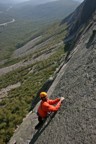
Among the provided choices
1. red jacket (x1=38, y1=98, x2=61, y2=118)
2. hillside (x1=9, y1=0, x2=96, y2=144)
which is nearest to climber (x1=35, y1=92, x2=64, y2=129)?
red jacket (x1=38, y1=98, x2=61, y2=118)

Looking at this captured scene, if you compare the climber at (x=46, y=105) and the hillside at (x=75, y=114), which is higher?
the climber at (x=46, y=105)

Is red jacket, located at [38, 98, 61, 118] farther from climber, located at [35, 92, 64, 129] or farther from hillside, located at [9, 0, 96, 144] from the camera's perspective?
hillside, located at [9, 0, 96, 144]

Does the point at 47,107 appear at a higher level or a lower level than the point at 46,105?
lower

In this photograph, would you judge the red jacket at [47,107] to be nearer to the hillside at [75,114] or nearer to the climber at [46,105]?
the climber at [46,105]

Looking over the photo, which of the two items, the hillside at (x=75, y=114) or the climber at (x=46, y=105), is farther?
the climber at (x=46, y=105)

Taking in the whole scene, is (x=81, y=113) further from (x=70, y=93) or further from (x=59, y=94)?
(x=59, y=94)

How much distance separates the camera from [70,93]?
56.0 ft

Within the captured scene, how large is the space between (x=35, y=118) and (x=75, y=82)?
5.13 m

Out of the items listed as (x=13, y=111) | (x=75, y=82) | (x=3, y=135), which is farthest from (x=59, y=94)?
(x=13, y=111)

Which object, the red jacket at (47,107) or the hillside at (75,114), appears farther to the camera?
the red jacket at (47,107)

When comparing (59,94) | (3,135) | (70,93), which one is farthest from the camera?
(3,135)

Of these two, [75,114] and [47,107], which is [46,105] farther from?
[75,114]

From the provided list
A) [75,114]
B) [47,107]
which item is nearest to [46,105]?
[47,107]

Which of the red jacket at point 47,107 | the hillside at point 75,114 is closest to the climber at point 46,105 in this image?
the red jacket at point 47,107
